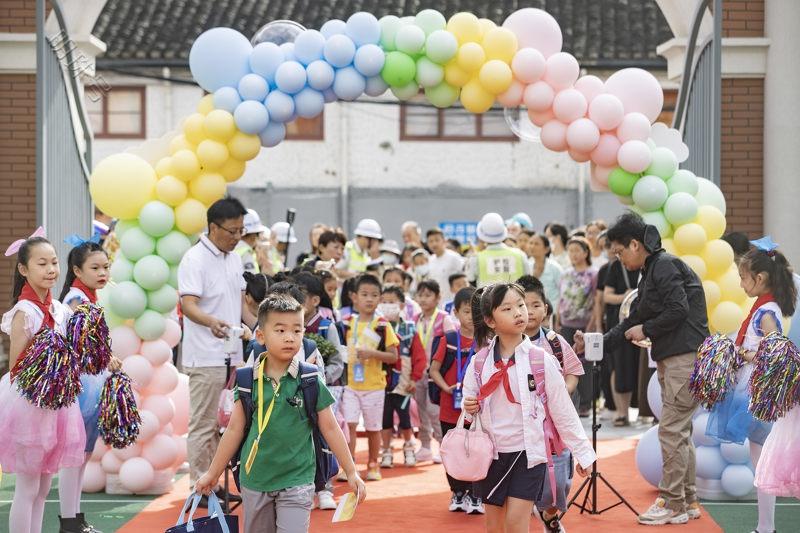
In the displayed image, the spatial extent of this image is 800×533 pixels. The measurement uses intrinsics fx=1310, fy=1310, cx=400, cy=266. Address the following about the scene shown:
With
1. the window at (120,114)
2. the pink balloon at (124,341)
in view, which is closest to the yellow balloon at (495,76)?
the pink balloon at (124,341)

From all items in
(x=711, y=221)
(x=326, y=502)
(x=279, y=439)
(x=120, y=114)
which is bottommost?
(x=326, y=502)

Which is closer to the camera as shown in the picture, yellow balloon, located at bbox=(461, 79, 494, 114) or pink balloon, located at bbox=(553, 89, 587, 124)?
pink balloon, located at bbox=(553, 89, 587, 124)

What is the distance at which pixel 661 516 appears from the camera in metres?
8.41

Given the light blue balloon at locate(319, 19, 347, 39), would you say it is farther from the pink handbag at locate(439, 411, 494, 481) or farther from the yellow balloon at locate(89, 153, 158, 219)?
the pink handbag at locate(439, 411, 494, 481)

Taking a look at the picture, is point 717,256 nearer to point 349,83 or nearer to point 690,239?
point 690,239

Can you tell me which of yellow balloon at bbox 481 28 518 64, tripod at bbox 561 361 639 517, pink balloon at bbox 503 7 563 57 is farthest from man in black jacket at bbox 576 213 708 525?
pink balloon at bbox 503 7 563 57

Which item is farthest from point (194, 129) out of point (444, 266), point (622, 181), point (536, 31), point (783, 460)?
point (444, 266)

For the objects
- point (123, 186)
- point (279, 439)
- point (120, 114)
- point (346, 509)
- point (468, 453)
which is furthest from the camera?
point (120, 114)

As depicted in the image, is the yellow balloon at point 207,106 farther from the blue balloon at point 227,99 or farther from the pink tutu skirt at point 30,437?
the pink tutu skirt at point 30,437

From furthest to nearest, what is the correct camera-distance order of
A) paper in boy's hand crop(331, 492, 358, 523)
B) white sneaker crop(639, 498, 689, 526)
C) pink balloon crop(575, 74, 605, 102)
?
pink balloon crop(575, 74, 605, 102)
white sneaker crop(639, 498, 689, 526)
paper in boy's hand crop(331, 492, 358, 523)

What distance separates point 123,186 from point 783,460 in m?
5.11

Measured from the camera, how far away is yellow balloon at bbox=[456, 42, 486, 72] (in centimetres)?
983

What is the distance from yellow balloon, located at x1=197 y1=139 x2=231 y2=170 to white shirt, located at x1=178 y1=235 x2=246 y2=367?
97cm

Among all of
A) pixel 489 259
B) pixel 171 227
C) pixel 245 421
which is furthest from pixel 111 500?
pixel 489 259
